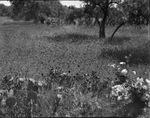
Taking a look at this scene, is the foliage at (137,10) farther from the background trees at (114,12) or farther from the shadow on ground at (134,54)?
the shadow on ground at (134,54)

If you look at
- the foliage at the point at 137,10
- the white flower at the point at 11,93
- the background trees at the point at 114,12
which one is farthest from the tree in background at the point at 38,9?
the white flower at the point at 11,93

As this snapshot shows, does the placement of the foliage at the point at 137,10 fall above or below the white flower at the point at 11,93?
above

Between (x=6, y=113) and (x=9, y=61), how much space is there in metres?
3.31

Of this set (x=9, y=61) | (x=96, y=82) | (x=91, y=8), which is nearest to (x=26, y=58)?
(x=9, y=61)

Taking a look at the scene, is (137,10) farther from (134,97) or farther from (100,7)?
(134,97)

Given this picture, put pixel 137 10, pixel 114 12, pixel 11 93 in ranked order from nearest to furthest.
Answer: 1. pixel 11 93
2. pixel 137 10
3. pixel 114 12

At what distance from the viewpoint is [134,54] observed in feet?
28.8

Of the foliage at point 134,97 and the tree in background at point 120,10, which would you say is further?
the tree in background at point 120,10

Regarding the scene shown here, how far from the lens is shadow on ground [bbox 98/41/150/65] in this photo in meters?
7.85

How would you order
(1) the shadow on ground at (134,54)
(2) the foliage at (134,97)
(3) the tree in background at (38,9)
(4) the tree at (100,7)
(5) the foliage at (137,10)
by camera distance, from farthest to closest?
(3) the tree in background at (38,9), (4) the tree at (100,7), (5) the foliage at (137,10), (1) the shadow on ground at (134,54), (2) the foliage at (134,97)

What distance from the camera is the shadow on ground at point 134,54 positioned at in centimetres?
785

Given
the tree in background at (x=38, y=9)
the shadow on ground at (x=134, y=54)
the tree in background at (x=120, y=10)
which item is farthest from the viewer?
the tree in background at (x=38, y=9)

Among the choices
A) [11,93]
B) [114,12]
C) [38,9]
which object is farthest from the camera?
[38,9]

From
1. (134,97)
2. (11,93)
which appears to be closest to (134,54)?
(134,97)
